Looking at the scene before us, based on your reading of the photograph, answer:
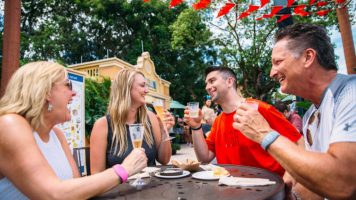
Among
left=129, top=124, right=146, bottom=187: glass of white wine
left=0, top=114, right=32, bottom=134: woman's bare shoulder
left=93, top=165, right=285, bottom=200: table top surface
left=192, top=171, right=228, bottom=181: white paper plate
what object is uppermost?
left=0, top=114, right=32, bottom=134: woman's bare shoulder

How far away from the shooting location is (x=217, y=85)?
353 cm

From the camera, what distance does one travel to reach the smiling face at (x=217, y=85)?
3484 millimetres

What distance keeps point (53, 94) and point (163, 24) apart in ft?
78.7

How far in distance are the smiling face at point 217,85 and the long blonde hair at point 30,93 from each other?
206 centimetres

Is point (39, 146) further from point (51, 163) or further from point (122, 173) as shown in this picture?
point (122, 173)

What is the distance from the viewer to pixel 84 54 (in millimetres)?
26984

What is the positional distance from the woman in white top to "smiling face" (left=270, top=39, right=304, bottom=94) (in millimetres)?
1074

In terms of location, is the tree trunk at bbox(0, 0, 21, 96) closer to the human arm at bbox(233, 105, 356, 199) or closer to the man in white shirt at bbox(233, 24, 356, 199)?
the man in white shirt at bbox(233, 24, 356, 199)

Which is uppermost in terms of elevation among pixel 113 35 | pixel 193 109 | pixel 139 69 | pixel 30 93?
pixel 113 35

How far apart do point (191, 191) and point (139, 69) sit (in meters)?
8.75

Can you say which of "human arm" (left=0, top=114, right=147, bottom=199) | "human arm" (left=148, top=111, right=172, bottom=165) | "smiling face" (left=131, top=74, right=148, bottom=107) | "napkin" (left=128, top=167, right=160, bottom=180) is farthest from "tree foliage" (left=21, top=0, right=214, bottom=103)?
"human arm" (left=0, top=114, right=147, bottom=199)

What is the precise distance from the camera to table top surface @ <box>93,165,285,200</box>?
1.58m

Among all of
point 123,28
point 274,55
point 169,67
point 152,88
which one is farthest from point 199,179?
point 123,28

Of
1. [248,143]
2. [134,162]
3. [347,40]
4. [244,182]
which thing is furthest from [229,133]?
[347,40]
